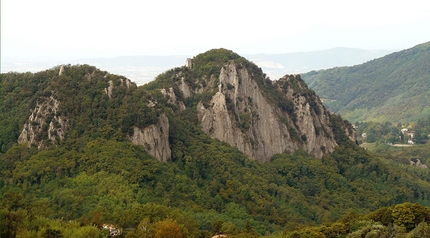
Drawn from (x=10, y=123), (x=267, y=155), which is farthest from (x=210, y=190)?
(x=10, y=123)

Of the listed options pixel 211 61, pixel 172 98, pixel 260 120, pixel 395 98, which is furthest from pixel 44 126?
pixel 395 98

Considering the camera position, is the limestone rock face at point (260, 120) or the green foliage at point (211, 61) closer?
the limestone rock face at point (260, 120)

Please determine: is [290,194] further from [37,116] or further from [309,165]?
[37,116]

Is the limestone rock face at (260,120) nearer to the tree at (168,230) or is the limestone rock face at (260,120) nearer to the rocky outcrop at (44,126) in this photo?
the rocky outcrop at (44,126)

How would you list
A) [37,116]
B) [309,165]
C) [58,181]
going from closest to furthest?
[58,181], [37,116], [309,165]

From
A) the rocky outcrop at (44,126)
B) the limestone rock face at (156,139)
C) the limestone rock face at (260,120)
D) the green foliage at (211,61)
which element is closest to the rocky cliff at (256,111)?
the limestone rock face at (260,120)

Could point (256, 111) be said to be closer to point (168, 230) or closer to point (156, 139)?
point (156, 139)

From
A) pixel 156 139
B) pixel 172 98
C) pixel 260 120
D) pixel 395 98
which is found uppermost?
pixel 172 98
